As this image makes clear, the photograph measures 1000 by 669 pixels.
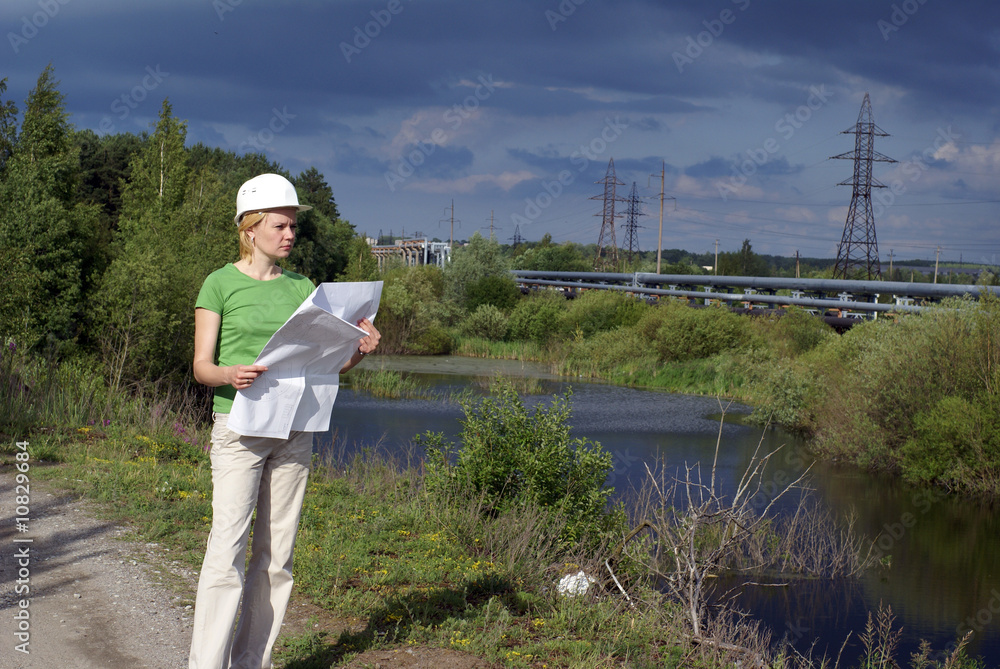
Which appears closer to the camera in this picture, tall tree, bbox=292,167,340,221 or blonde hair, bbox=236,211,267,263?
blonde hair, bbox=236,211,267,263

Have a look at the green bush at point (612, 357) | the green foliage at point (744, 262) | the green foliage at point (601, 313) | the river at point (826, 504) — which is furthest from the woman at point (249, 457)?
the green foliage at point (744, 262)

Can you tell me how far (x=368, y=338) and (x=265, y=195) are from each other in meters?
0.71

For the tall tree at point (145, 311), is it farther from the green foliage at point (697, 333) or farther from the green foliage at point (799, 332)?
the green foliage at point (799, 332)

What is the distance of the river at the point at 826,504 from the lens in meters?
9.32

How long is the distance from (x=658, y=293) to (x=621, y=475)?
117ft

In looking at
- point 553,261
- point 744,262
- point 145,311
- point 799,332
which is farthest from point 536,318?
point 744,262

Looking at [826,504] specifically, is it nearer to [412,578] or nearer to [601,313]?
[412,578]

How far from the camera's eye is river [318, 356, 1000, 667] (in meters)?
9.32

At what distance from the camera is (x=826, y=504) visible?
1404 cm

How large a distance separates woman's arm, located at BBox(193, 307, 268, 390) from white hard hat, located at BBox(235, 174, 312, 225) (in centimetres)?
45

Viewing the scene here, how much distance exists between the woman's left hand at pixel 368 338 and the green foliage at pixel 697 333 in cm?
2821

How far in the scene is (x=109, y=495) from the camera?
6.80m

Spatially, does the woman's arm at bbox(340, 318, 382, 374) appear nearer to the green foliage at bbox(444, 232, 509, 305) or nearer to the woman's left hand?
the woman's left hand

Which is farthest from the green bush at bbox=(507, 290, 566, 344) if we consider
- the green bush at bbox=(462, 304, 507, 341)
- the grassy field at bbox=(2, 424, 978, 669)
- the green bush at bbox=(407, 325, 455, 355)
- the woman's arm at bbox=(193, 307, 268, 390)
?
the woman's arm at bbox=(193, 307, 268, 390)
